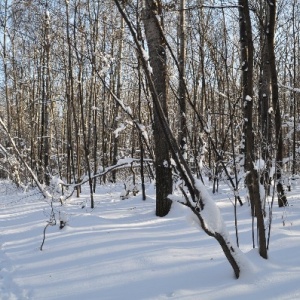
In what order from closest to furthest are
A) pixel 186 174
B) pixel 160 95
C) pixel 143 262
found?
pixel 186 174
pixel 143 262
pixel 160 95

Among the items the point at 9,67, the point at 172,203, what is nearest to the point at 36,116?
the point at 9,67

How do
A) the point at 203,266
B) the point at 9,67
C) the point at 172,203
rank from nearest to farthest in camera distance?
1. the point at 203,266
2. the point at 172,203
3. the point at 9,67

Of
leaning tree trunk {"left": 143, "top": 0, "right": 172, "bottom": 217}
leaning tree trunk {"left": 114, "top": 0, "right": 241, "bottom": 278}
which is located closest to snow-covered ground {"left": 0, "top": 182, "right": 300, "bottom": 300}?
leaning tree trunk {"left": 114, "top": 0, "right": 241, "bottom": 278}

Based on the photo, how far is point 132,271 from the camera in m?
3.43

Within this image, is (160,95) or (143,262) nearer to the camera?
(143,262)

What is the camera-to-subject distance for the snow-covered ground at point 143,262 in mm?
2912

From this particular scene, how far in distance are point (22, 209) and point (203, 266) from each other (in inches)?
241

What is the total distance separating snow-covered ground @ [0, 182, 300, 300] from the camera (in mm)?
2912

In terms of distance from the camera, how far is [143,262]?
3.58 metres

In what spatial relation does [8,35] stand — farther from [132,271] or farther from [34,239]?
[132,271]

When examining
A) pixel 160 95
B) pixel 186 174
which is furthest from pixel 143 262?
pixel 160 95

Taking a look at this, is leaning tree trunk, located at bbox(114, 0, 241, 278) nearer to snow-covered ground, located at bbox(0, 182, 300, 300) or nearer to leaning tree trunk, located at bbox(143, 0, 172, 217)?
snow-covered ground, located at bbox(0, 182, 300, 300)

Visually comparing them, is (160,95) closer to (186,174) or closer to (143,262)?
(143,262)

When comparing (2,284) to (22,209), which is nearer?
(2,284)
